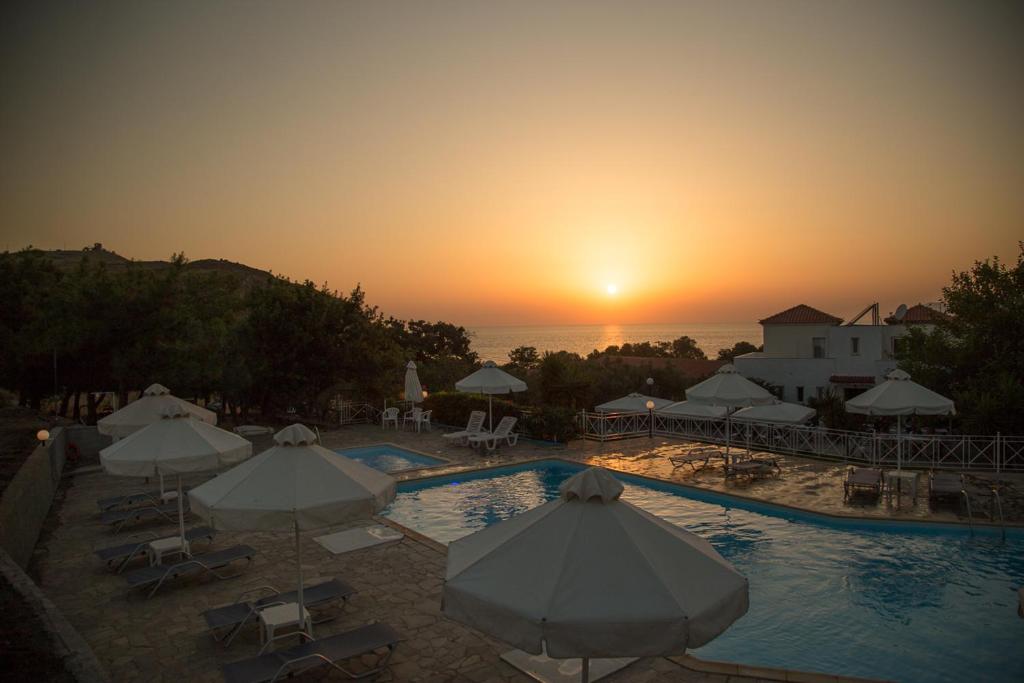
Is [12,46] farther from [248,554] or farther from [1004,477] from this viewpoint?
[1004,477]

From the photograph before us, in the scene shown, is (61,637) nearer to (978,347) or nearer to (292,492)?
(292,492)

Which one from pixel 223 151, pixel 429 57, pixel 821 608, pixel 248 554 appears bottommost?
pixel 821 608

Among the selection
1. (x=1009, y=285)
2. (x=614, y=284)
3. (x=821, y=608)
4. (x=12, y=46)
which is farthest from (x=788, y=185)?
(x=614, y=284)

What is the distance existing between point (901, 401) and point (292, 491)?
12350 millimetres

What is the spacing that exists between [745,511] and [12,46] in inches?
996

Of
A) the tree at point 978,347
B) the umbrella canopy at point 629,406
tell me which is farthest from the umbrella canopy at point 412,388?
the tree at point 978,347

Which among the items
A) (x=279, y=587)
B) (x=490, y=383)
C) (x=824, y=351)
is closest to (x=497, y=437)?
(x=490, y=383)

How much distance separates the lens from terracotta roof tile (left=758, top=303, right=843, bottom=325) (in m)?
36.8

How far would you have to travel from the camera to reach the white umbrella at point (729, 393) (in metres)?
13.7

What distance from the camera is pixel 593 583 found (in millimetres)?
3305

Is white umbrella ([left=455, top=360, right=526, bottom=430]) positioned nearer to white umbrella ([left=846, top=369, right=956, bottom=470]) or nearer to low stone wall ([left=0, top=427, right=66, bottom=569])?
white umbrella ([left=846, top=369, right=956, bottom=470])

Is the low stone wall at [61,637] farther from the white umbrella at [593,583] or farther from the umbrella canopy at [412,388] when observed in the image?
the umbrella canopy at [412,388]

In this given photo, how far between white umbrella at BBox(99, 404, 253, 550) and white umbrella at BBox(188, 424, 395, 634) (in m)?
2.28

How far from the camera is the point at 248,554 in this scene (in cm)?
813
